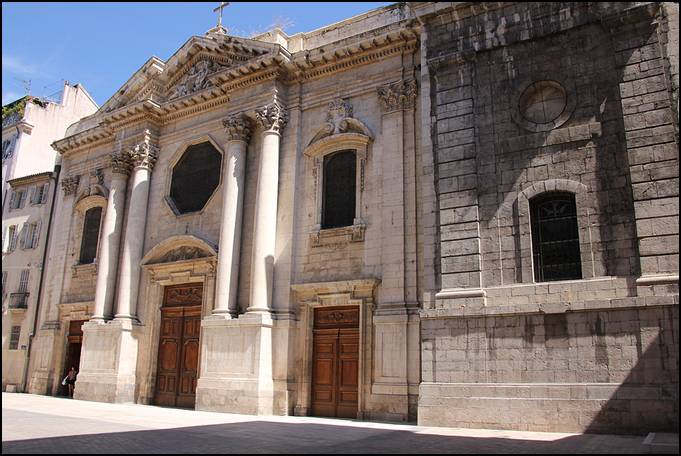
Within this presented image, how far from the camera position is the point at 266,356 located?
17.2 meters

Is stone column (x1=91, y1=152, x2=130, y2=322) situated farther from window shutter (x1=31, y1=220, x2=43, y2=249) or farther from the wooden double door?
window shutter (x1=31, y1=220, x2=43, y2=249)

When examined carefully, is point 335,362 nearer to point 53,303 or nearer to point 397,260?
point 397,260

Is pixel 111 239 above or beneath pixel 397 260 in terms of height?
above

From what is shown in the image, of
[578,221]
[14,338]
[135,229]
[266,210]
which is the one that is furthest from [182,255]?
[578,221]

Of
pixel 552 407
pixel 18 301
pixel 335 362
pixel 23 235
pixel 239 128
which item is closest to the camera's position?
pixel 552 407

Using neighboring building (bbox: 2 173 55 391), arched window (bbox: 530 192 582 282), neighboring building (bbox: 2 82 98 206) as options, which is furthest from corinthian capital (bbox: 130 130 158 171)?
arched window (bbox: 530 192 582 282)

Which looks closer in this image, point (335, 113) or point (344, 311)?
point (344, 311)

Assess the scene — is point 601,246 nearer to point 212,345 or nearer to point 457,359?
point 457,359

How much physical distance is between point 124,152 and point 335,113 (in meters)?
9.43

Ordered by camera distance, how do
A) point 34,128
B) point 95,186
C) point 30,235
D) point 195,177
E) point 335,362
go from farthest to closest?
point 34,128, point 30,235, point 95,186, point 195,177, point 335,362

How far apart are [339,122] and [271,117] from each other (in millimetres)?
2332

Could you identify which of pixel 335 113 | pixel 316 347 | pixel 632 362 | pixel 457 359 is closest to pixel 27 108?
pixel 335 113

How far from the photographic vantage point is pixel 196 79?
2242 centimetres

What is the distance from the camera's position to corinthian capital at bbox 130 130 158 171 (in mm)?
22561
